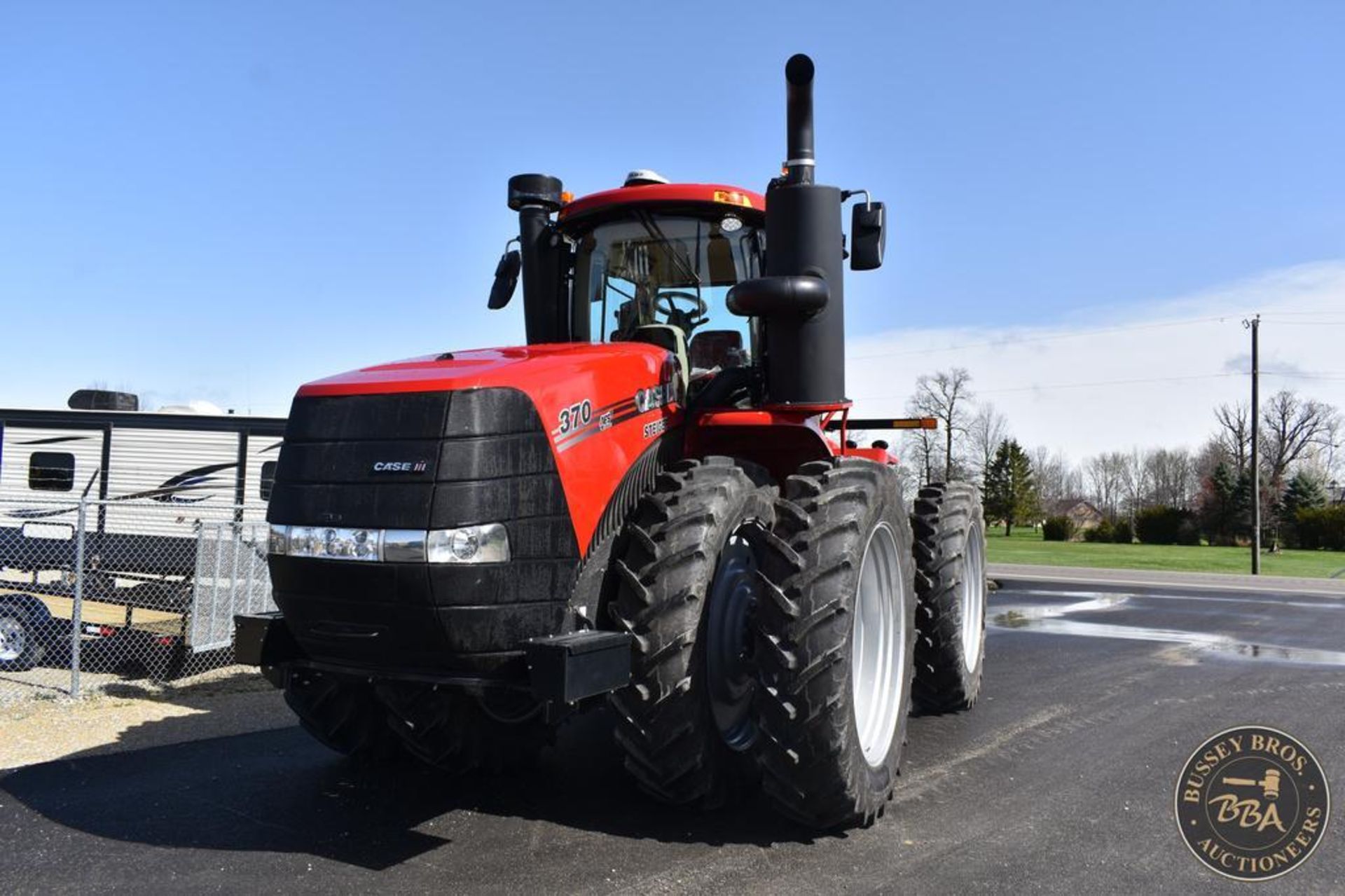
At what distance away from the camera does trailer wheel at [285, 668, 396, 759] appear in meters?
4.92

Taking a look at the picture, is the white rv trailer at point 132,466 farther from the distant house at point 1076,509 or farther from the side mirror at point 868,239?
the distant house at point 1076,509

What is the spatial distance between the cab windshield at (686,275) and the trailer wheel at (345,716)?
2293 millimetres

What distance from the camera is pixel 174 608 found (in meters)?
8.99

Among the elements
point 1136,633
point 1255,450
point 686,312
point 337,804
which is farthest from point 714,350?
point 1255,450

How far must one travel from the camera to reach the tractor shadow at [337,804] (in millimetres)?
4203

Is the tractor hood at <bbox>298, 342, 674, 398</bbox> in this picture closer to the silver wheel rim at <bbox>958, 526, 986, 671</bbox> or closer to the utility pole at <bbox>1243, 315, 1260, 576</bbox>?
the silver wheel rim at <bbox>958, 526, 986, 671</bbox>

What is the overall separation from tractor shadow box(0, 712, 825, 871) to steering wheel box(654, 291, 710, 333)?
241cm

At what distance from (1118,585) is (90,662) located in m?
18.3

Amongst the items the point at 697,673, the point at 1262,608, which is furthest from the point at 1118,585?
the point at 697,673

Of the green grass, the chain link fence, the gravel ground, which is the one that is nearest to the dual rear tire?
the gravel ground

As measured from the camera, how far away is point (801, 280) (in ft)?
14.6

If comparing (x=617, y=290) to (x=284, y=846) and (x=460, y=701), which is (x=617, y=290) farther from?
(x=284, y=846)

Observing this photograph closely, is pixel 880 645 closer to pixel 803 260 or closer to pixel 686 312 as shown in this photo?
pixel 803 260

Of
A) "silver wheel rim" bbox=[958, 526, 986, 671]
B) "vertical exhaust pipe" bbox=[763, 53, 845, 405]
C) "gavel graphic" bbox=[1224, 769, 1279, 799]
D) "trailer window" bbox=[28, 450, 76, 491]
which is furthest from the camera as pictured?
"trailer window" bbox=[28, 450, 76, 491]
